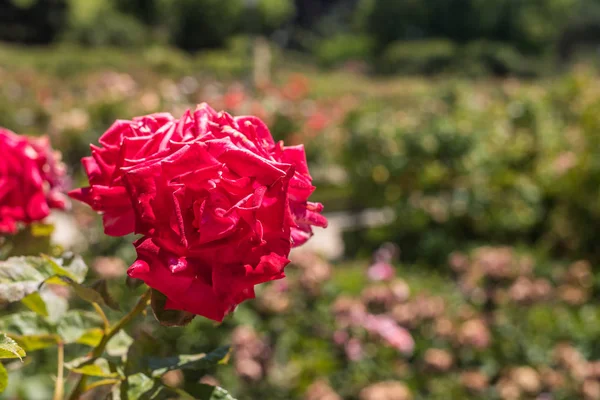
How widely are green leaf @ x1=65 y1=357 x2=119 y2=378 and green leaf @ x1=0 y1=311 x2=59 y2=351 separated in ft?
0.25

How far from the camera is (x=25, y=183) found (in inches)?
21.2

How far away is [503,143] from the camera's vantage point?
149 inches

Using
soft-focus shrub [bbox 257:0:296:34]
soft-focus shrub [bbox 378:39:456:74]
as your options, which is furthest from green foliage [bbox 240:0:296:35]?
Result: soft-focus shrub [bbox 378:39:456:74]

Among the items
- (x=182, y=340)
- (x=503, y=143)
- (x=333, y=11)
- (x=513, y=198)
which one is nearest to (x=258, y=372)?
(x=182, y=340)

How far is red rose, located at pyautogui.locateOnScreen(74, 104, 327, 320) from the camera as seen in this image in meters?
0.36

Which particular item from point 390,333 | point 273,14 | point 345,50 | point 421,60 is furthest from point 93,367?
point 273,14

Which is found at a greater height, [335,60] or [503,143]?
[503,143]

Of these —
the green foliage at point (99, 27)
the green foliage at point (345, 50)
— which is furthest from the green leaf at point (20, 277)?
the green foliage at point (345, 50)

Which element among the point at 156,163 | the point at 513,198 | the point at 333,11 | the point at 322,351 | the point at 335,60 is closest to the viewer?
the point at 156,163

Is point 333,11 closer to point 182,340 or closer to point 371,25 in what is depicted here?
point 371,25

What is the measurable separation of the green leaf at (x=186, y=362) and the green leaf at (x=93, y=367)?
0.08 feet

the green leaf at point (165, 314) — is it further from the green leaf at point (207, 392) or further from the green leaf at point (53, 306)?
the green leaf at point (53, 306)

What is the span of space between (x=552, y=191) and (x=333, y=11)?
90.8 feet

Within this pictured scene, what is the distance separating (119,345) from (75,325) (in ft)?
0.15
